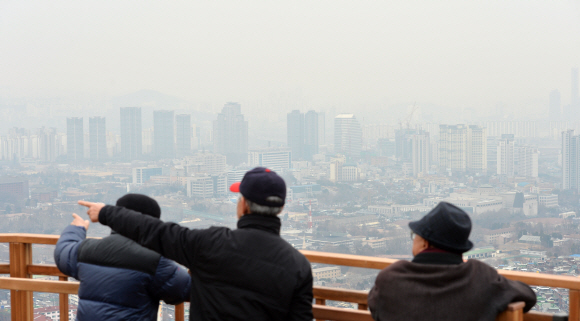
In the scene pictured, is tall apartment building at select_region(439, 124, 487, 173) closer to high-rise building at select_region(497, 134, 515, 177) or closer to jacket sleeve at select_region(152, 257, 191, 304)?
high-rise building at select_region(497, 134, 515, 177)

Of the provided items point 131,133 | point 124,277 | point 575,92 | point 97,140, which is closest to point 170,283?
point 124,277

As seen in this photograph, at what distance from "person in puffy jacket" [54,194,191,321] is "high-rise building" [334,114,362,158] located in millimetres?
43351

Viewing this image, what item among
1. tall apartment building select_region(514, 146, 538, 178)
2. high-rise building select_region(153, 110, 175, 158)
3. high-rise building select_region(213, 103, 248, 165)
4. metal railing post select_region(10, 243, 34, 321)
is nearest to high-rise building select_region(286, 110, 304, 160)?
high-rise building select_region(213, 103, 248, 165)

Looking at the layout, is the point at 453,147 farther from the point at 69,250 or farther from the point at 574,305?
the point at 69,250

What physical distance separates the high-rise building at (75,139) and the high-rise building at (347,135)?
23422 mm

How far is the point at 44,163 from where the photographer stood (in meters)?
39.0

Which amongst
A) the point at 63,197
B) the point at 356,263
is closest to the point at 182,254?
the point at 356,263

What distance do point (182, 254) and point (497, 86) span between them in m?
55.0

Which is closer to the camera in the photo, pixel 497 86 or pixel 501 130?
pixel 501 130

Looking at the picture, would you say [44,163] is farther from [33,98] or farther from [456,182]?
[456,182]

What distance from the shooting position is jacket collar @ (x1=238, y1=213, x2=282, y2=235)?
133 centimetres

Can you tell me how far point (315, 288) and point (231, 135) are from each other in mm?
44921

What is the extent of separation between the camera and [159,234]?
1.34 m

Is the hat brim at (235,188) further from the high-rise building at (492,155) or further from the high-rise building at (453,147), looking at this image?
the high-rise building at (453,147)
